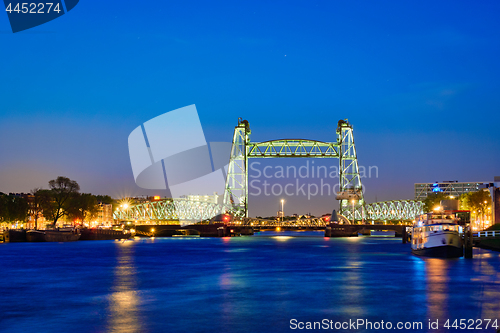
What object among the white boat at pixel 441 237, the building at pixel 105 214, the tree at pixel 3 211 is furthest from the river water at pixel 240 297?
the building at pixel 105 214

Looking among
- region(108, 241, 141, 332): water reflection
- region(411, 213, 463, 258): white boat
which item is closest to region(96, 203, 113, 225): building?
region(411, 213, 463, 258): white boat

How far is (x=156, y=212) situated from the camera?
6368 inches

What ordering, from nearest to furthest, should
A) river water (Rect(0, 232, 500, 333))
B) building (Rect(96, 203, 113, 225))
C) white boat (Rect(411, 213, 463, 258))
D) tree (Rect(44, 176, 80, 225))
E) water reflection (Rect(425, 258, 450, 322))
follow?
river water (Rect(0, 232, 500, 333)) → water reflection (Rect(425, 258, 450, 322)) → white boat (Rect(411, 213, 463, 258)) → tree (Rect(44, 176, 80, 225)) → building (Rect(96, 203, 113, 225))

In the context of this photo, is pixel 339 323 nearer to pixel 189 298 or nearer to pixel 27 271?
pixel 189 298

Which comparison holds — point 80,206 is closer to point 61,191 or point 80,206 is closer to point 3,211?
point 61,191

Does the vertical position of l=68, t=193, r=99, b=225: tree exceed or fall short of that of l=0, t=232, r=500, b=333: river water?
it exceeds it

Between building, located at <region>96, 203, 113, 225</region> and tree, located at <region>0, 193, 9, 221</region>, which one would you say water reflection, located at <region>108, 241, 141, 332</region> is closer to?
tree, located at <region>0, 193, 9, 221</region>

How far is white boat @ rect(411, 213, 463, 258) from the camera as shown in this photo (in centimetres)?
4441

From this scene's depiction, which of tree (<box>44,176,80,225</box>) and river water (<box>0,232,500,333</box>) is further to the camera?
tree (<box>44,176,80,225</box>)

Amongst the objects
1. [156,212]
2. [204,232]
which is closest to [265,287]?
[204,232]

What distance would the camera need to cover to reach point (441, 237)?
44.9 metres

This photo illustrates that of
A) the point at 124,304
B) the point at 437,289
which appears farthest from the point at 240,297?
the point at 437,289

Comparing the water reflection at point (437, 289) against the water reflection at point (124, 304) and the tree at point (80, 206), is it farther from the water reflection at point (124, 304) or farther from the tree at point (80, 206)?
the tree at point (80, 206)

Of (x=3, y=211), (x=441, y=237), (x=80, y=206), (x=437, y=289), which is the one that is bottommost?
(x=437, y=289)
